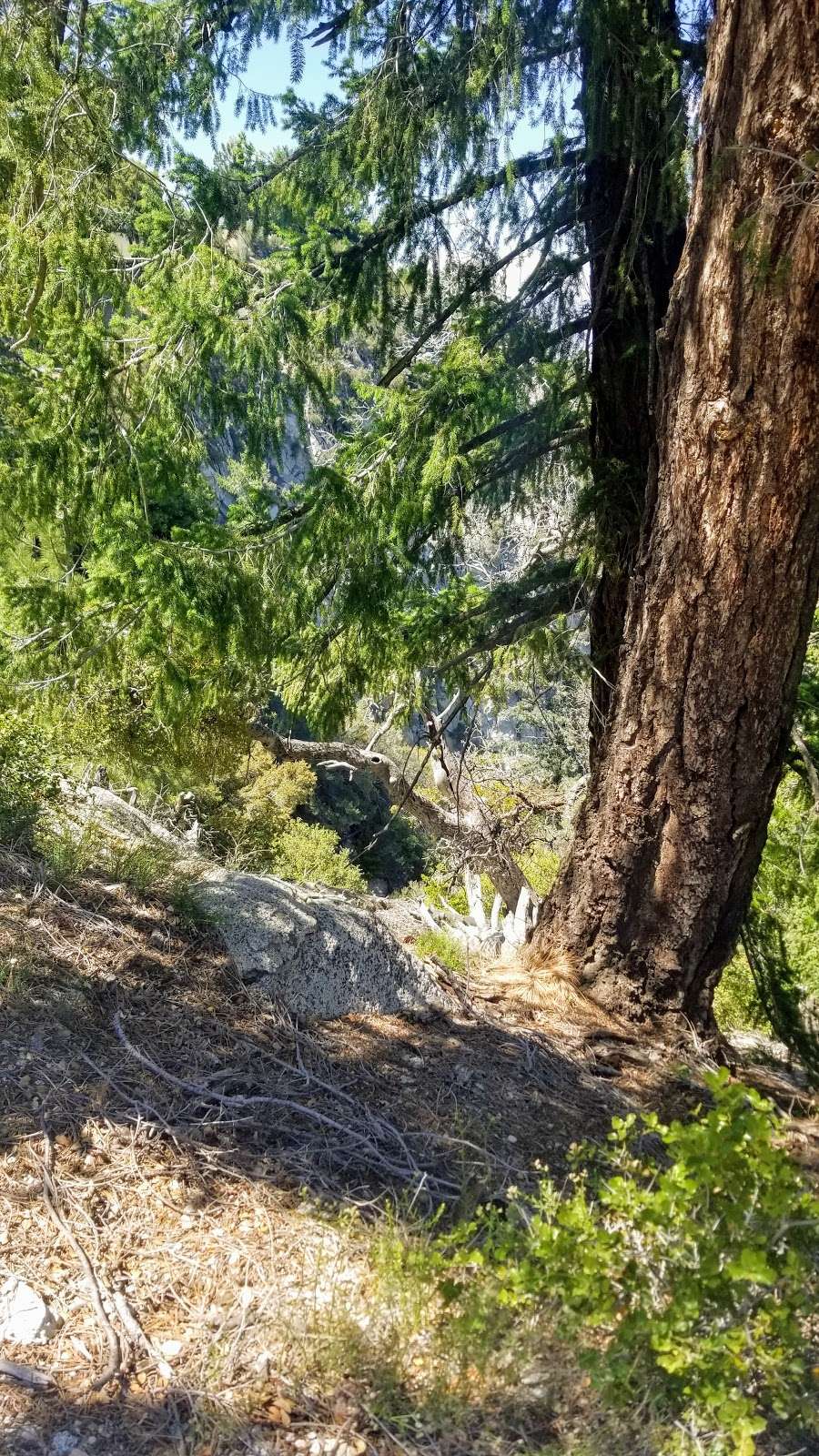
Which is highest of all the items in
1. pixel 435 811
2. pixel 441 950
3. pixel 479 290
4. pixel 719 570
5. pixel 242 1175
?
pixel 479 290

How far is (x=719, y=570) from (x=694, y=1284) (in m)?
2.63

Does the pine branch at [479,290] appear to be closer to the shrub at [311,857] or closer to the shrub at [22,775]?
the shrub at [22,775]

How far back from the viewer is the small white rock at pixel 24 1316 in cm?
223

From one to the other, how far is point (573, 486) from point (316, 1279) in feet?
13.2

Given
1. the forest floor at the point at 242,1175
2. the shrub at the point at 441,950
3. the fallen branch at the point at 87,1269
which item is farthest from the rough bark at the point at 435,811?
the fallen branch at the point at 87,1269

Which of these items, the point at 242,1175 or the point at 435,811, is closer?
the point at 242,1175

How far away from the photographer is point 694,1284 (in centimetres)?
193

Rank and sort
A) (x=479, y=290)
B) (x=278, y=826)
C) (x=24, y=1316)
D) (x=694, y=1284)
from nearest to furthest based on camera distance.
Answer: (x=694, y=1284) → (x=24, y=1316) → (x=479, y=290) → (x=278, y=826)

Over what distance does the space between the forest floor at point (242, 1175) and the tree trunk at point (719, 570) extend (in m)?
0.54

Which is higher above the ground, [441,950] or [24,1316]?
[441,950]

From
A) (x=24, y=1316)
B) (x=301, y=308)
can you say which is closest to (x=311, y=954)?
(x=24, y=1316)

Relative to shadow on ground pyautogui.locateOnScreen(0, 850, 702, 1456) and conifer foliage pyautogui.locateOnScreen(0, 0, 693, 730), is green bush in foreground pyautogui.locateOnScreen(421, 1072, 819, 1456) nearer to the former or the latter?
shadow on ground pyautogui.locateOnScreen(0, 850, 702, 1456)

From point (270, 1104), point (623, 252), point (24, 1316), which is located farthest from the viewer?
point (623, 252)

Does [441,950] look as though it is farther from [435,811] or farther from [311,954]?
[435,811]
